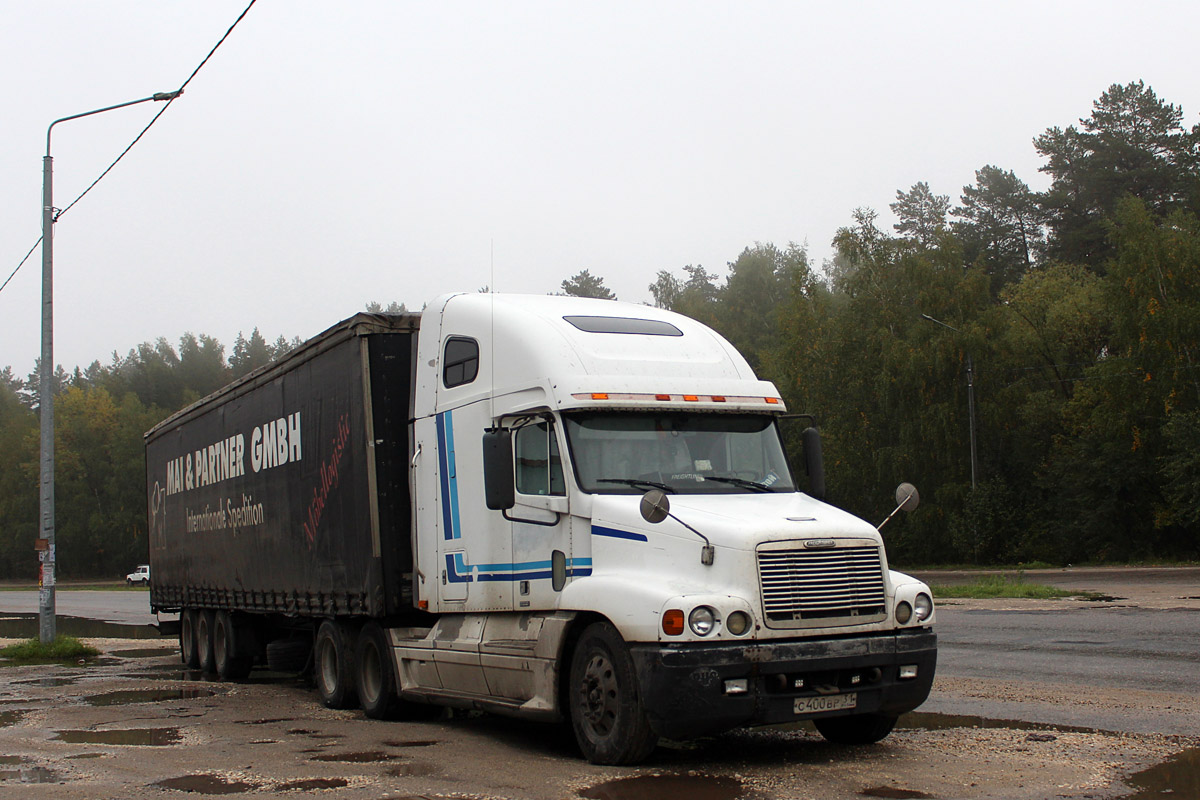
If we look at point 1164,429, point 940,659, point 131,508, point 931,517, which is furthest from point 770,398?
point 131,508

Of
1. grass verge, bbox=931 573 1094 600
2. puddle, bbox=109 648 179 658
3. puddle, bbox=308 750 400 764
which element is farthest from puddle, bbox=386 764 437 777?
grass verge, bbox=931 573 1094 600

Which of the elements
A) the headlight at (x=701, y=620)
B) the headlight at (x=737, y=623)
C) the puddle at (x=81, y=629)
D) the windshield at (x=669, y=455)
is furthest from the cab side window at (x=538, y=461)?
the puddle at (x=81, y=629)

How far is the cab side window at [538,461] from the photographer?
9.04 metres

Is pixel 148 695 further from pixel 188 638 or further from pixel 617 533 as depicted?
pixel 617 533

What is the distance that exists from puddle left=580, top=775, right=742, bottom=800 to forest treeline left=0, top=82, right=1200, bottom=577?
38711 mm

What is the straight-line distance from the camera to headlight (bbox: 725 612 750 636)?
7.73 meters

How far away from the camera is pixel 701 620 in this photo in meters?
7.71

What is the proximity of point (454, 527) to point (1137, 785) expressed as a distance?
5.69 metres

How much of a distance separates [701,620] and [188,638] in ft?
43.5

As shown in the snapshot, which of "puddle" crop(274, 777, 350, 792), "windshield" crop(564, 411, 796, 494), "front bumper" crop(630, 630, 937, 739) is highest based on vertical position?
"windshield" crop(564, 411, 796, 494)

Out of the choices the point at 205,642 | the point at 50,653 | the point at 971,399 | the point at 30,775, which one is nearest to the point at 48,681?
the point at 205,642

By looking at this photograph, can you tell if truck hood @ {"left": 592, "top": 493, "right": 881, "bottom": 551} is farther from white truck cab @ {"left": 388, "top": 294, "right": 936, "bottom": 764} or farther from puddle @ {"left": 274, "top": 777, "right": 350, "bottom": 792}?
puddle @ {"left": 274, "top": 777, "right": 350, "bottom": 792}

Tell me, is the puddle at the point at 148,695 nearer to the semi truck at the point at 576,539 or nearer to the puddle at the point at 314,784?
the semi truck at the point at 576,539

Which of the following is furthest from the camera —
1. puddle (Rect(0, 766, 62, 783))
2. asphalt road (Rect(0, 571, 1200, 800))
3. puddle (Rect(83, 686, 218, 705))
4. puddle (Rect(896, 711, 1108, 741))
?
puddle (Rect(83, 686, 218, 705))
